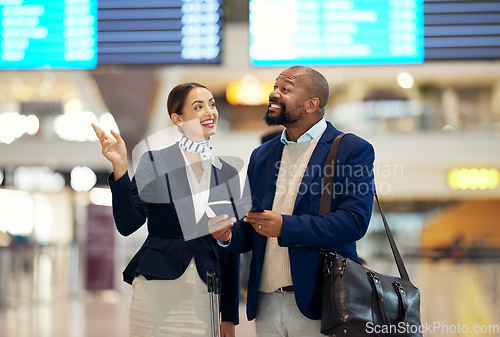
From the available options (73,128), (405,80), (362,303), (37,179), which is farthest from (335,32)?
(405,80)

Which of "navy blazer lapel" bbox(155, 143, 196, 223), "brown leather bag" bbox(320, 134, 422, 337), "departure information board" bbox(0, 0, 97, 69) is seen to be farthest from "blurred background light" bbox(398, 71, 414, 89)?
"brown leather bag" bbox(320, 134, 422, 337)

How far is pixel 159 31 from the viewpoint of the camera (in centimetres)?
482

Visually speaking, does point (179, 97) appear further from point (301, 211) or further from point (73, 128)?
point (73, 128)

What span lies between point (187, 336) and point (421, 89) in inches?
701

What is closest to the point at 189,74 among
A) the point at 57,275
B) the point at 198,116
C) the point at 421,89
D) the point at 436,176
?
the point at 57,275

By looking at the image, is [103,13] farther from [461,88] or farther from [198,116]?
[461,88]

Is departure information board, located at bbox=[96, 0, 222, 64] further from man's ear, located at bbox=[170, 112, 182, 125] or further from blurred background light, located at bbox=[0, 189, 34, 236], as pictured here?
blurred background light, located at bbox=[0, 189, 34, 236]

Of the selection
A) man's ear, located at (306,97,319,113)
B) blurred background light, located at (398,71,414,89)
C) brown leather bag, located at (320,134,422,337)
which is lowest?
brown leather bag, located at (320,134,422,337)

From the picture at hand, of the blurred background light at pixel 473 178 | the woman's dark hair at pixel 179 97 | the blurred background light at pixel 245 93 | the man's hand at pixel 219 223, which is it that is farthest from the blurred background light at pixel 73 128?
→ the man's hand at pixel 219 223

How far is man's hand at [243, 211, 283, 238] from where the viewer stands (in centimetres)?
209

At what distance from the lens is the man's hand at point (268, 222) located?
209 cm

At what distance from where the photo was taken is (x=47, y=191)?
723 inches

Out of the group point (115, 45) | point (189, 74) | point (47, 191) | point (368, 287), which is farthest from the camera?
point (47, 191)

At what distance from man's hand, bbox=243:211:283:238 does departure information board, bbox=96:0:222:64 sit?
2.77 meters
